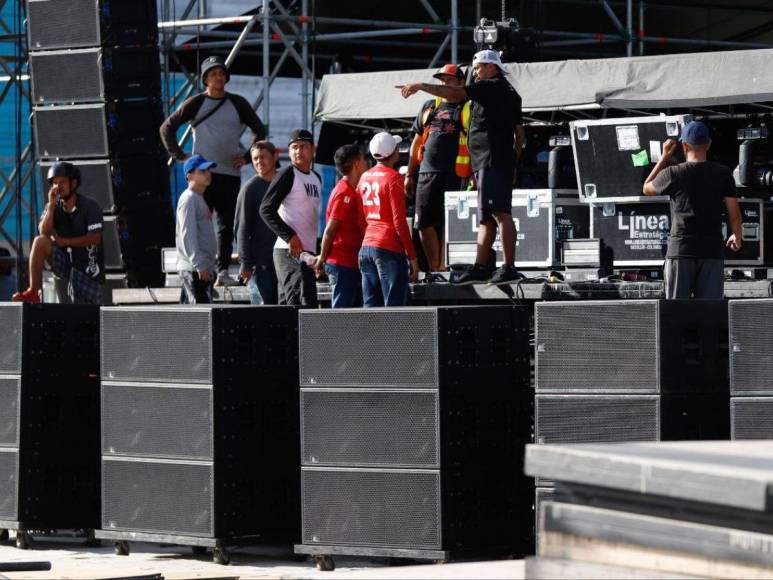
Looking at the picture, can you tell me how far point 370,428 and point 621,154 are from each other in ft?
15.1

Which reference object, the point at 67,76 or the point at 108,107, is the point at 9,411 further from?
the point at 67,76

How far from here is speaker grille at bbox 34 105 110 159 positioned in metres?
12.7

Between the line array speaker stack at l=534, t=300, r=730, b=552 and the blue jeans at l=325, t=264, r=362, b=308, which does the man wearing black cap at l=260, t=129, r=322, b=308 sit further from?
the line array speaker stack at l=534, t=300, r=730, b=552

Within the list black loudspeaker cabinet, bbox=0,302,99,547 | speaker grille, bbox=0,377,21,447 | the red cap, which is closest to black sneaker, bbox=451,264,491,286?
the red cap

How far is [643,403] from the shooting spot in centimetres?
720

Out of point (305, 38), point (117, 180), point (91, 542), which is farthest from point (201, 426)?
point (305, 38)

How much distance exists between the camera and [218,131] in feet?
39.1

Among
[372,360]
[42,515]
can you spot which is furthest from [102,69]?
[372,360]

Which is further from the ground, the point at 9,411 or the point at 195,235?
the point at 195,235

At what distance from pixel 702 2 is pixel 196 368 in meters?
13.1

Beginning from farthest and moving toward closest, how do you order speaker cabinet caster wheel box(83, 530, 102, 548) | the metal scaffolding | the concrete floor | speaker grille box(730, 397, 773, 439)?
1. the metal scaffolding
2. speaker cabinet caster wheel box(83, 530, 102, 548)
3. the concrete floor
4. speaker grille box(730, 397, 773, 439)

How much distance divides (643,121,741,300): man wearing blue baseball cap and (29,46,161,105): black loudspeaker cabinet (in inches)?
198

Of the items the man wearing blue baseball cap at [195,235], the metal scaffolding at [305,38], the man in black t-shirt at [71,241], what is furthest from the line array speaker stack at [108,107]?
the metal scaffolding at [305,38]

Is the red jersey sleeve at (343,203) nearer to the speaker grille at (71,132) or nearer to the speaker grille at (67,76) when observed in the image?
the speaker grille at (71,132)
